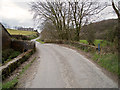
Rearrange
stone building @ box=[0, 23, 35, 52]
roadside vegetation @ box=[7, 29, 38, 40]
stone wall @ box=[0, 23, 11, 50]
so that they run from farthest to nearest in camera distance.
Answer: roadside vegetation @ box=[7, 29, 38, 40]
stone wall @ box=[0, 23, 11, 50]
stone building @ box=[0, 23, 35, 52]

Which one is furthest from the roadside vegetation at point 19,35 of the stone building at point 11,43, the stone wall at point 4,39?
the stone wall at point 4,39

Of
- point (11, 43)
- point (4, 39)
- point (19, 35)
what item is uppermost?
point (19, 35)

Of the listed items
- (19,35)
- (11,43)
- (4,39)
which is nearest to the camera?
(4,39)

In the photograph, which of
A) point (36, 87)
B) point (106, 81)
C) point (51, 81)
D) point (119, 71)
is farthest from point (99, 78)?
point (36, 87)

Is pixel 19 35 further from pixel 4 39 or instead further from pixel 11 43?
pixel 4 39

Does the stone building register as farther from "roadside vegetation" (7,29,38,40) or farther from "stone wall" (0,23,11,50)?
"roadside vegetation" (7,29,38,40)

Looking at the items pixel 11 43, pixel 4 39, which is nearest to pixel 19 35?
pixel 11 43

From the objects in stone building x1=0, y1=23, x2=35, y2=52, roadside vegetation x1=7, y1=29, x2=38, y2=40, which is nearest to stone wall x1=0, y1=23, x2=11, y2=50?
stone building x1=0, y1=23, x2=35, y2=52

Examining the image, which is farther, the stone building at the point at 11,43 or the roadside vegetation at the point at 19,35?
the roadside vegetation at the point at 19,35

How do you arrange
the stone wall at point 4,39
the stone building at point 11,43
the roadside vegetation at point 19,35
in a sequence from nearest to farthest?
the stone building at point 11,43, the stone wall at point 4,39, the roadside vegetation at point 19,35

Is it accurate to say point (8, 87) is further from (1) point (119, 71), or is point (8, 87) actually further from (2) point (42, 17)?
(2) point (42, 17)

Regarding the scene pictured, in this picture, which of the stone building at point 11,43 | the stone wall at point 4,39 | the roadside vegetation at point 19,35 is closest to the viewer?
the stone building at point 11,43

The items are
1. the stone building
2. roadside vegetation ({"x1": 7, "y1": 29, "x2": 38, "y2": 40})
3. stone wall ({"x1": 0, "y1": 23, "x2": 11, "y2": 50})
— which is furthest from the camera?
roadside vegetation ({"x1": 7, "y1": 29, "x2": 38, "y2": 40})

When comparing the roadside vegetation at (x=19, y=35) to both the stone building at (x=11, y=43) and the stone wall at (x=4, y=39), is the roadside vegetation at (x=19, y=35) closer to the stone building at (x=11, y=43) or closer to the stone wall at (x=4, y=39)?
the stone building at (x=11, y=43)
